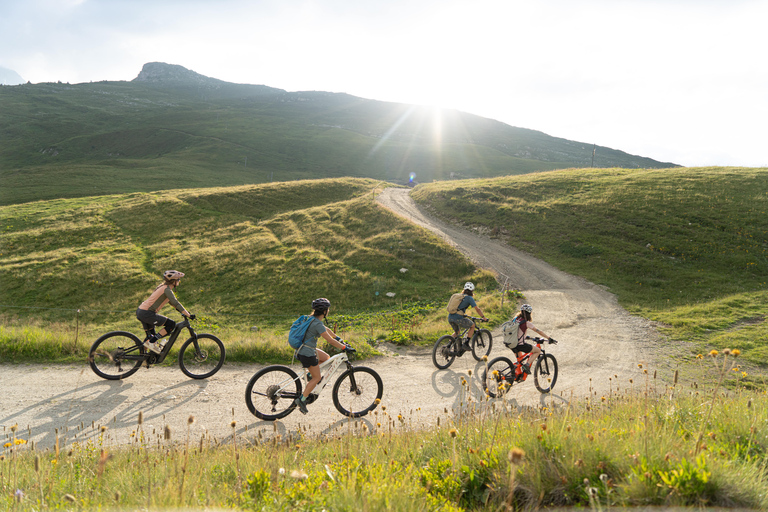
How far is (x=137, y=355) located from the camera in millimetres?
10414

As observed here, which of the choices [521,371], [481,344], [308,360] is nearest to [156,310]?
[308,360]

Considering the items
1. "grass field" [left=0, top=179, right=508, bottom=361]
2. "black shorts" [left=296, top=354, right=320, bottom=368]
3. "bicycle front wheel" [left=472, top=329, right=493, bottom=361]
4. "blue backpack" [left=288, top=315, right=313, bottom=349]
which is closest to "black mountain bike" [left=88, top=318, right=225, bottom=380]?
"grass field" [left=0, top=179, right=508, bottom=361]

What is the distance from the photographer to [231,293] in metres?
27.2

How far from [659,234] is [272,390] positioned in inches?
1346

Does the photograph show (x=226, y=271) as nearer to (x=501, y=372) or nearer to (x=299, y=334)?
(x=299, y=334)

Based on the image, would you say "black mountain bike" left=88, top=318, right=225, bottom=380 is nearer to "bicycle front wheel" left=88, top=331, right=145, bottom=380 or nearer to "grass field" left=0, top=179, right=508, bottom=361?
"bicycle front wheel" left=88, top=331, right=145, bottom=380

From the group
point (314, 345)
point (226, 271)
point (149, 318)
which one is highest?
point (149, 318)

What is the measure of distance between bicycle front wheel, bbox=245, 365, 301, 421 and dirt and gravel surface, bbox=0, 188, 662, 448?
31 cm

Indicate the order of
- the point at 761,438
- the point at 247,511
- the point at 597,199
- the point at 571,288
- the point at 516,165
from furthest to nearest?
1. the point at 516,165
2. the point at 597,199
3. the point at 571,288
4. the point at 761,438
5. the point at 247,511

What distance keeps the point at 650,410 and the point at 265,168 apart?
13053 cm

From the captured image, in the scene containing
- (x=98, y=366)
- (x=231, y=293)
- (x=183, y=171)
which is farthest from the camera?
(x=183, y=171)

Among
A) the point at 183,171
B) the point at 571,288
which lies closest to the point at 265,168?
the point at 183,171

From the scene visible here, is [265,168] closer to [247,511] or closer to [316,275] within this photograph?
[316,275]

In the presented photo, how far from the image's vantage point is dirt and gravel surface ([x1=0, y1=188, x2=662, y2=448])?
773 cm
